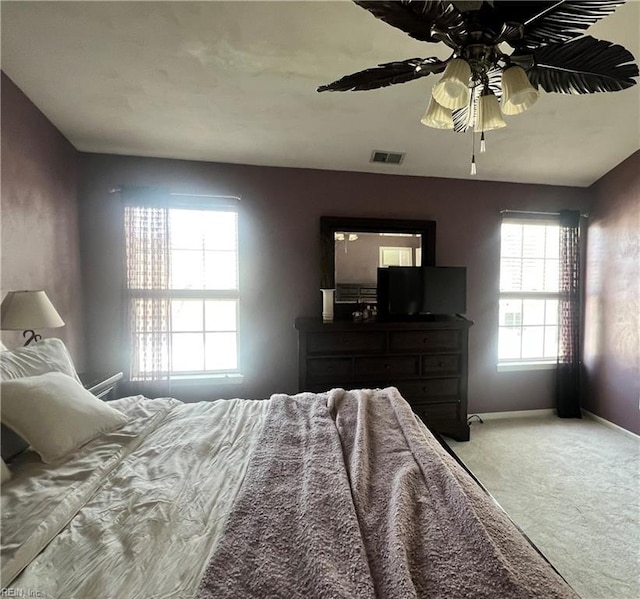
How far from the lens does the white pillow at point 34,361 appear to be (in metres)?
1.33

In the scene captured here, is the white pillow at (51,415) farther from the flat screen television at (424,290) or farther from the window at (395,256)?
the window at (395,256)

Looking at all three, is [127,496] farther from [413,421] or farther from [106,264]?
[106,264]

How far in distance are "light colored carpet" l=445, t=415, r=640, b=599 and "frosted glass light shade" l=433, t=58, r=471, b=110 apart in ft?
7.56

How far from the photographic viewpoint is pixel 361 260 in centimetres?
309

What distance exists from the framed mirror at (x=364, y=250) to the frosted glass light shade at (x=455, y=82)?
191cm

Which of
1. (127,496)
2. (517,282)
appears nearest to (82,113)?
(127,496)

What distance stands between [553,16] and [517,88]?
0.68ft

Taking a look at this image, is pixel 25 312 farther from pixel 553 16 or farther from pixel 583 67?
pixel 583 67

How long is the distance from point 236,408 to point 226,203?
1.94 m

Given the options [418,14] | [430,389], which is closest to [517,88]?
[418,14]

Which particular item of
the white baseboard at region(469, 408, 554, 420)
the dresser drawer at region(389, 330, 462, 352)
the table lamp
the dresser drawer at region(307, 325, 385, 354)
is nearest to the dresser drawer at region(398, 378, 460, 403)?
the dresser drawer at region(389, 330, 462, 352)

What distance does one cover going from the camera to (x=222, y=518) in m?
0.92

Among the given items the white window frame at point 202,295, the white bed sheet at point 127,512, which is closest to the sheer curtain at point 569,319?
the white window frame at point 202,295

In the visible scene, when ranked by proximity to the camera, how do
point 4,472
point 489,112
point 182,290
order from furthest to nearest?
point 182,290 < point 489,112 < point 4,472
